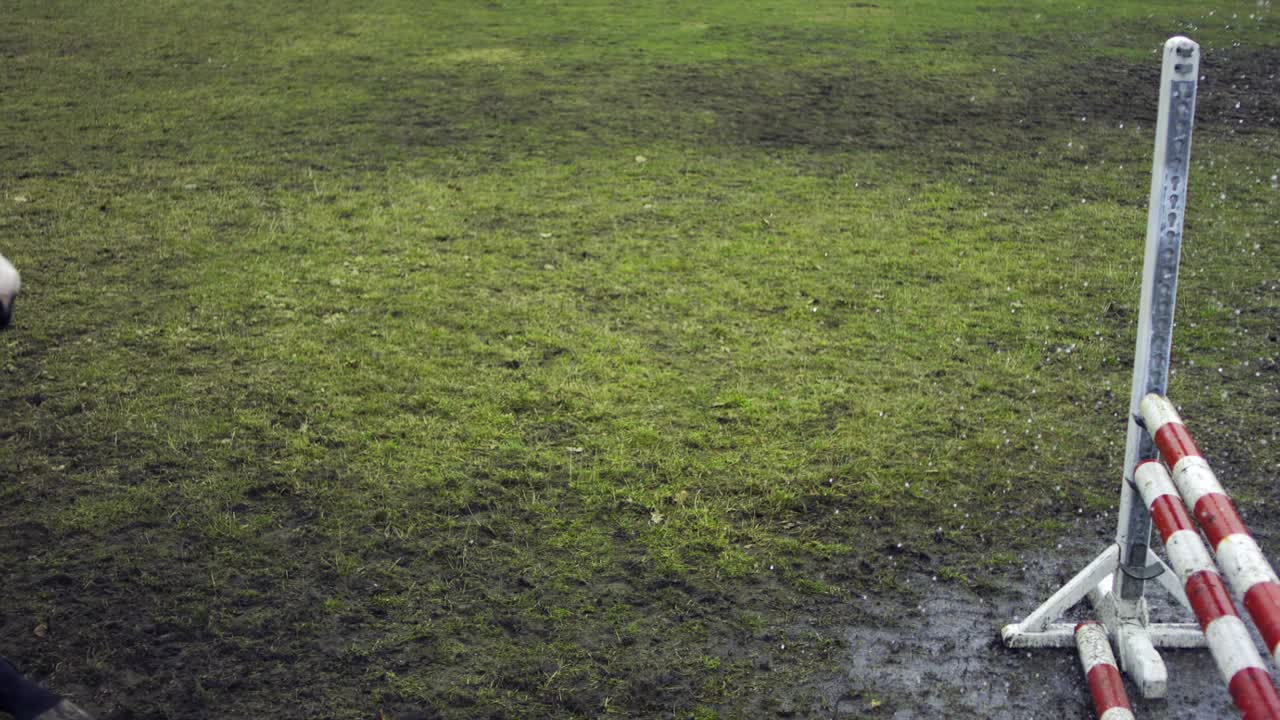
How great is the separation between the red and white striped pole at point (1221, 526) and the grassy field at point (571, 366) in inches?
36.7

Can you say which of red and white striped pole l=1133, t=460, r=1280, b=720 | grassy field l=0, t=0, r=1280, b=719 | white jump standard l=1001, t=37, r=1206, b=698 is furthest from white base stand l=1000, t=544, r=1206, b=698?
red and white striped pole l=1133, t=460, r=1280, b=720

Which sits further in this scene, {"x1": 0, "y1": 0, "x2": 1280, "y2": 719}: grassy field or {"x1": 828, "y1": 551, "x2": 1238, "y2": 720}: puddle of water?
{"x1": 0, "y1": 0, "x2": 1280, "y2": 719}: grassy field

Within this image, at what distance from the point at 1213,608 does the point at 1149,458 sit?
0.63 metres

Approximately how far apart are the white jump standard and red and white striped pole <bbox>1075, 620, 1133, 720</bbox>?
0.20ft

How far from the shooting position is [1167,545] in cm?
242

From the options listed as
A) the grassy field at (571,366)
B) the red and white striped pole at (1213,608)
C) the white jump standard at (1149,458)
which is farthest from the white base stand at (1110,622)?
the red and white striped pole at (1213,608)

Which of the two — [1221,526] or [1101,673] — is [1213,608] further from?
[1101,673]

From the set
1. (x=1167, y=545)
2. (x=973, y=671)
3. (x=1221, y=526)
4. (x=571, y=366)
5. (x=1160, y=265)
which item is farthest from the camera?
(x=571, y=366)

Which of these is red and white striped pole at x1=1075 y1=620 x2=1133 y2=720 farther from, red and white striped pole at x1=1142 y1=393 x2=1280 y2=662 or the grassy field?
red and white striped pole at x1=1142 y1=393 x2=1280 y2=662

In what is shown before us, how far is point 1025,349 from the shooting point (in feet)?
15.5

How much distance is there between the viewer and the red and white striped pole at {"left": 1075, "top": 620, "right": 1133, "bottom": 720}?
2682 millimetres

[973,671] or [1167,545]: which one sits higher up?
[1167,545]

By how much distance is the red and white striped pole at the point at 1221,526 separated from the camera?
2.04 metres


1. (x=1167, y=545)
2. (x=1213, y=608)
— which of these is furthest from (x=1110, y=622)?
(x=1213, y=608)
